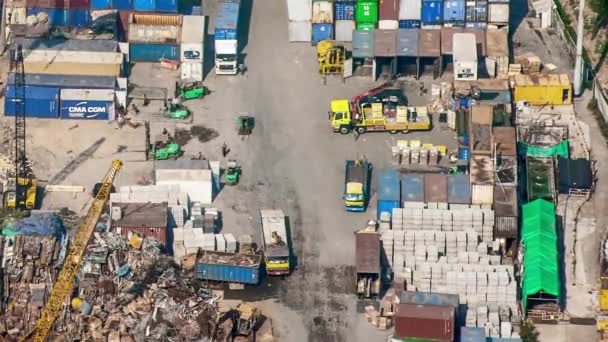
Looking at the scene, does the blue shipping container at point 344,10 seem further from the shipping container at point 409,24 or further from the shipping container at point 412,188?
the shipping container at point 412,188

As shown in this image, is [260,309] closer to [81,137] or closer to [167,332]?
[167,332]

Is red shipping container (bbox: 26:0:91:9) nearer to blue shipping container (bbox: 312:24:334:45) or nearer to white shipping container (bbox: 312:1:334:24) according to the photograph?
white shipping container (bbox: 312:1:334:24)

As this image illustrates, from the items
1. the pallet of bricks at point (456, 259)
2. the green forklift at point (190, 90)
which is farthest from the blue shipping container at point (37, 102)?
the pallet of bricks at point (456, 259)

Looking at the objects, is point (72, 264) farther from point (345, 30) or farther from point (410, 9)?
point (410, 9)

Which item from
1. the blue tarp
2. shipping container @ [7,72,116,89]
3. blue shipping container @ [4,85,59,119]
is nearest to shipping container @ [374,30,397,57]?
shipping container @ [7,72,116,89]

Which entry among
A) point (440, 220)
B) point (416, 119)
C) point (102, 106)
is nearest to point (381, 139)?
point (416, 119)

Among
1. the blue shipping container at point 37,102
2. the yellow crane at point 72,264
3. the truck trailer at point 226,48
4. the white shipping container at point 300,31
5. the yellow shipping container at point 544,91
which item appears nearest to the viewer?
the yellow crane at point 72,264
